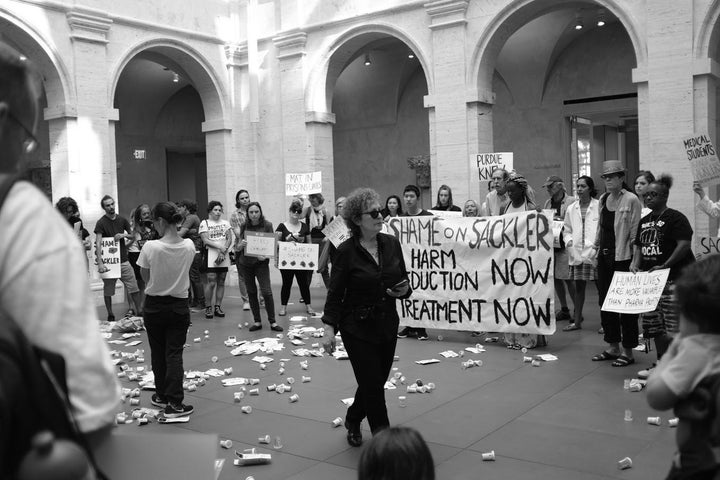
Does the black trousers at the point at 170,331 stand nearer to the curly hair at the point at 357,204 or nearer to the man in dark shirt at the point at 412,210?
the curly hair at the point at 357,204

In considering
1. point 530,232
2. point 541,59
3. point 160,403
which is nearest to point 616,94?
point 541,59

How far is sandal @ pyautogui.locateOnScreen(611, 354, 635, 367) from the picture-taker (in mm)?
7148

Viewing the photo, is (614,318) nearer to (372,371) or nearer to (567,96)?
(372,371)

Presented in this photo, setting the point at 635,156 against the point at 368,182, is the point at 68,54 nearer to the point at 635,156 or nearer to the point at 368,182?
the point at 368,182

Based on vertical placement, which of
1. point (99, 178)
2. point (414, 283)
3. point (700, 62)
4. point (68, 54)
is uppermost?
point (68, 54)

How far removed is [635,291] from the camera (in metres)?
6.70

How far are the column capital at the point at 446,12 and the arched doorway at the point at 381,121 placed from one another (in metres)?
6.27

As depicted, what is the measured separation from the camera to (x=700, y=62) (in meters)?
11.2

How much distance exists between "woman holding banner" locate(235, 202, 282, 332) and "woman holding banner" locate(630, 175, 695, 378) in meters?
5.09

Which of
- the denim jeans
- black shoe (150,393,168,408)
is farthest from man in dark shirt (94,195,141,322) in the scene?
black shoe (150,393,168,408)

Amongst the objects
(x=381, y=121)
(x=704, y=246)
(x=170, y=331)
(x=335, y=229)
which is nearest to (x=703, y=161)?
(x=704, y=246)

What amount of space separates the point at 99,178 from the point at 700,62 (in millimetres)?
11147

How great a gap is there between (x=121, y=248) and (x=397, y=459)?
9.94 metres

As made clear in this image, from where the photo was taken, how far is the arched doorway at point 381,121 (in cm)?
2144
